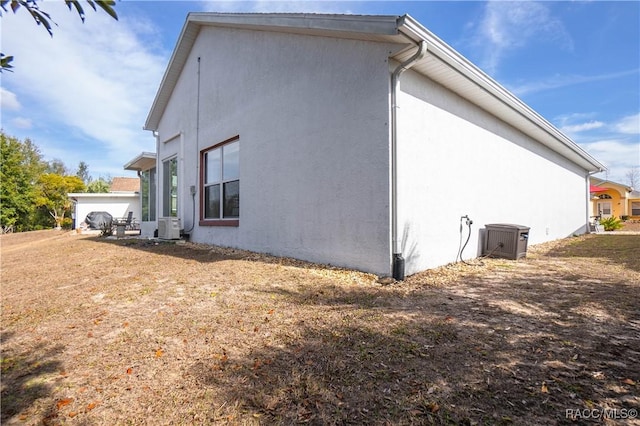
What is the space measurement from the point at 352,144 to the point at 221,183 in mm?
4826

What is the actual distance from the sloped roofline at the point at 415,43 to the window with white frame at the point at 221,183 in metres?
3.11

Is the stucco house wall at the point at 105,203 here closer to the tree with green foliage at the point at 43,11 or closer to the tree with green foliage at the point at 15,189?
the tree with green foliage at the point at 15,189

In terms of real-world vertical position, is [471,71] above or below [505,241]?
above

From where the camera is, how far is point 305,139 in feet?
19.0

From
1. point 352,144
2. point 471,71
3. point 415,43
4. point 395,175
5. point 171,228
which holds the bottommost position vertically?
point 171,228

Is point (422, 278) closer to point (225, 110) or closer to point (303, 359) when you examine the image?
point (303, 359)

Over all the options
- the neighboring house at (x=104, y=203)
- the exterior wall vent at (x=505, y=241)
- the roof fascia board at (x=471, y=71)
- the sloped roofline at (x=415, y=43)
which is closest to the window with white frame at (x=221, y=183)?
the sloped roofline at (x=415, y=43)

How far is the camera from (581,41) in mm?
8789

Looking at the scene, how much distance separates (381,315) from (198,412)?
191 cm

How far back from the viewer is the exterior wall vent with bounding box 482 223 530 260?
20.5ft

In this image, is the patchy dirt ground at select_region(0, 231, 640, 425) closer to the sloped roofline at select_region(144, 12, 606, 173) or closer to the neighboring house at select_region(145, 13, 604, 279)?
the neighboring house at select_region(145, 13, 604, 279)

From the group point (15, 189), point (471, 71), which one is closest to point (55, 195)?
point (15, 189)

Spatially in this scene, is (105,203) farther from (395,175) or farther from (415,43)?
(415,43)

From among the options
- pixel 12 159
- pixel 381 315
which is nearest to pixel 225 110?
pixel 381 315
